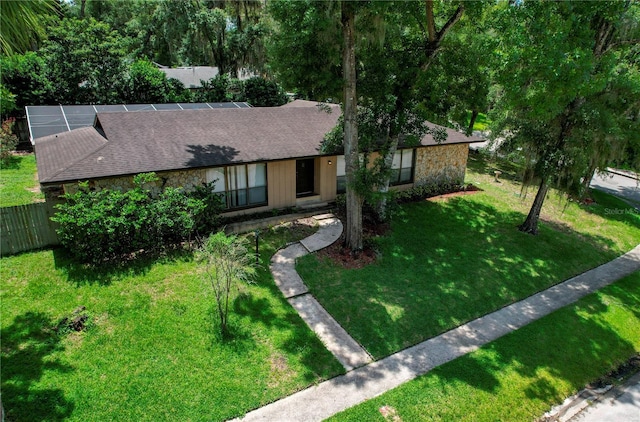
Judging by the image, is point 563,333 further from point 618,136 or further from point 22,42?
point 22,42

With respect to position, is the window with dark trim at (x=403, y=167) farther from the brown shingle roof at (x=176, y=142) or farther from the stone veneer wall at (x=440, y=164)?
the brown shingle roof at (x=176, y=142)

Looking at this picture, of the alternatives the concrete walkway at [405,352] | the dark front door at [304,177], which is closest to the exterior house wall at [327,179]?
the dark front door at [304,177]

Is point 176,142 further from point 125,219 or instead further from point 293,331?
point 293,331

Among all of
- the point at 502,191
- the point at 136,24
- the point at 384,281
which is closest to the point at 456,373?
the point at 384,281

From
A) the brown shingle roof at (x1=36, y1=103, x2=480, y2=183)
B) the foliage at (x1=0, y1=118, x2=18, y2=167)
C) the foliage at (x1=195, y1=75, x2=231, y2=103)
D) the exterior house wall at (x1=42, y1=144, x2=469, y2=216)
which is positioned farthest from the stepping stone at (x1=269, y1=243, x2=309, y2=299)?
Result: the foliage at (x1=195, y1=75, x2=231, y2=103)

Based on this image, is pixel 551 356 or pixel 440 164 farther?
pixel 440 164

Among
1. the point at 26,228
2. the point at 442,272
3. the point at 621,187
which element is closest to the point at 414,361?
the point at 442,272

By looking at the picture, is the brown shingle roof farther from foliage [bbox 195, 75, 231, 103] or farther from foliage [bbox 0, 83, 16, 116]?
foliage [bbox 195, 75, 231, 103]
